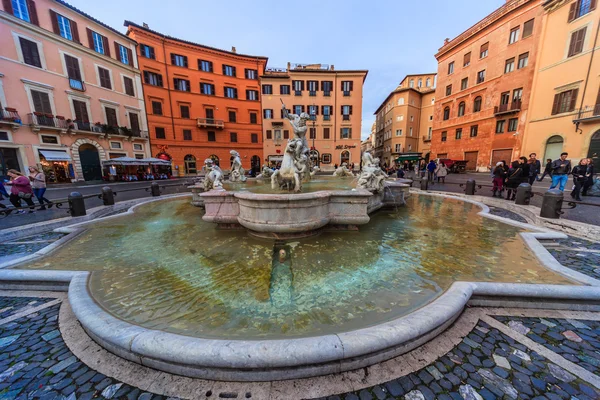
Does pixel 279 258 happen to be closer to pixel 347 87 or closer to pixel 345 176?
pixel 345 176

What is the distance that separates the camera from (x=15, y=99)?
16578mm

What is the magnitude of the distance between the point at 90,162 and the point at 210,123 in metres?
12.7

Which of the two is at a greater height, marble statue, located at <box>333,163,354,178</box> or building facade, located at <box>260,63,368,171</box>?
building facade, located at <box>260,63,368,171</box>

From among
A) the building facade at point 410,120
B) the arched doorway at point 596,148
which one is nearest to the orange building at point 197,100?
the building facade at point 410,120

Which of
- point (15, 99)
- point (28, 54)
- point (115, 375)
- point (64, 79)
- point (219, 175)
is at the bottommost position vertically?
point (115, 375)

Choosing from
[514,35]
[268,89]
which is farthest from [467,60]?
[268,89]

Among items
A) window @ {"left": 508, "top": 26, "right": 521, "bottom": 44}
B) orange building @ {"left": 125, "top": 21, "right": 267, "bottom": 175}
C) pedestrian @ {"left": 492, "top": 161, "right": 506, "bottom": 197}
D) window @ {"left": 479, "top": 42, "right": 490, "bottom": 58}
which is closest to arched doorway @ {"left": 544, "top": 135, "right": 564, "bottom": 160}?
window @ {"left": 508, "top": 26, "right": 521, "bottom": 44}

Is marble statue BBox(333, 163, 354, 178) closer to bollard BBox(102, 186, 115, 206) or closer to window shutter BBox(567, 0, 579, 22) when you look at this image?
bollard BBox(102, 186, 115, 206)

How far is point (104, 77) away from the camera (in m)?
21.5

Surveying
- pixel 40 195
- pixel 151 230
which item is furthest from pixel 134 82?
pixel 151 230

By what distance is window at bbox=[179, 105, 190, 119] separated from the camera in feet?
89.2

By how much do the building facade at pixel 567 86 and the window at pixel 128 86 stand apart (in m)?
39.1

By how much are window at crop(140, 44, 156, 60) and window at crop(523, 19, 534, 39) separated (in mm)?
37226

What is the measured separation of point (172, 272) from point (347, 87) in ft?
107
